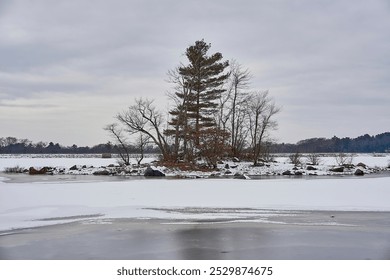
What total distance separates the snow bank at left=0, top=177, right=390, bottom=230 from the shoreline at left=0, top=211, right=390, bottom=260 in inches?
63.7

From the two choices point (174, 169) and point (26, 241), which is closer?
point (26, 241)

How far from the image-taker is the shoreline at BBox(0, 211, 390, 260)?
9.09 m

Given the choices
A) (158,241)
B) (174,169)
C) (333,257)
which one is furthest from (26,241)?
(174,169)

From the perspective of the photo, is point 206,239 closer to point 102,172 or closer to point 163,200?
point 163,200

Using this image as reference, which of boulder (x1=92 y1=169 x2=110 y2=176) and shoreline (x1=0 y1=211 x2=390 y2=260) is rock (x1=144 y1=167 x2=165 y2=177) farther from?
shoreline (x1=0 y1=211 x2=390 y2=260)

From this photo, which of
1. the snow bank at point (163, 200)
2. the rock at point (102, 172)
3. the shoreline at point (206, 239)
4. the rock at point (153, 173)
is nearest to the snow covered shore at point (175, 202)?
the snow bank at point (163, 200)

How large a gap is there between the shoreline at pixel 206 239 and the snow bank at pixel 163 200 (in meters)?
1.62

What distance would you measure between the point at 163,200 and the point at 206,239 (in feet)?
26.7

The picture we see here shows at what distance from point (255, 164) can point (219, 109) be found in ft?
30.9

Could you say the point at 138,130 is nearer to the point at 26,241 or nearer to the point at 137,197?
the point at 137,197

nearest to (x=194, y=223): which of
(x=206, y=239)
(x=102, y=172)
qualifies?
(x=206, y=239)

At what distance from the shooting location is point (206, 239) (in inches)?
418
